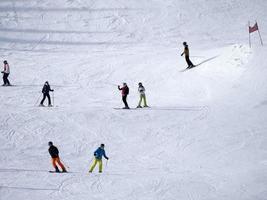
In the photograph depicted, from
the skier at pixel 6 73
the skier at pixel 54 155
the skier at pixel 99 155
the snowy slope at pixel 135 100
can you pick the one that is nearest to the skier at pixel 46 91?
the snowy slope at pixel 135 100

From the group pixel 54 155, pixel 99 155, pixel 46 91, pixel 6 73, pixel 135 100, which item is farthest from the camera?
pixel 6 73

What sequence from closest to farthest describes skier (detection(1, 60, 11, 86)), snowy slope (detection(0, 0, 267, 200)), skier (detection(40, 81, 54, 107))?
snowy slope (detection(0, 0, 267, 200))
skier (detection(40, 81, 54, 107))
skier (detection(1, 60, 11, 86))

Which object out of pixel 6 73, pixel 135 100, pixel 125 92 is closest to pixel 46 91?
pixel 125 92

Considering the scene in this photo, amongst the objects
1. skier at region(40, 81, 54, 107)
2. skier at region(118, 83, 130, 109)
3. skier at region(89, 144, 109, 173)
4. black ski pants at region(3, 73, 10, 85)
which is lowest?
skier at region(89, 144, 109, 173)

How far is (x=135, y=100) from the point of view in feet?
96.1

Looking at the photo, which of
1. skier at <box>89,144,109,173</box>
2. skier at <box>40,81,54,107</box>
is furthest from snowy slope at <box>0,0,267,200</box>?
skier at <box>40,81,54,107</box>

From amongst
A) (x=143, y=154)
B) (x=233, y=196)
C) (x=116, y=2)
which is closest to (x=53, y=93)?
(x=143, y=154)

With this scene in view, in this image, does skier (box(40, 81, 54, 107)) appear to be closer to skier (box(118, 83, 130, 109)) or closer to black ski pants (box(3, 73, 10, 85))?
skier (box(118, 83, 130, 109))

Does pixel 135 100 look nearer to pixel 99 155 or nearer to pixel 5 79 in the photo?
pixel 5 79

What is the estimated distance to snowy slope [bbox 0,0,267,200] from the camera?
65.5ft

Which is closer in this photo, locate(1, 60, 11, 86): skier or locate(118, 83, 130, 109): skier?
locate(118, 83, 130, 109): skier

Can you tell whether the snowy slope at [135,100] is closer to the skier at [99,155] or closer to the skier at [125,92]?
the skier at [99,155]

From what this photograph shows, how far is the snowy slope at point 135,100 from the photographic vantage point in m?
20.0

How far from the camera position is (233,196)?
1830 cm
